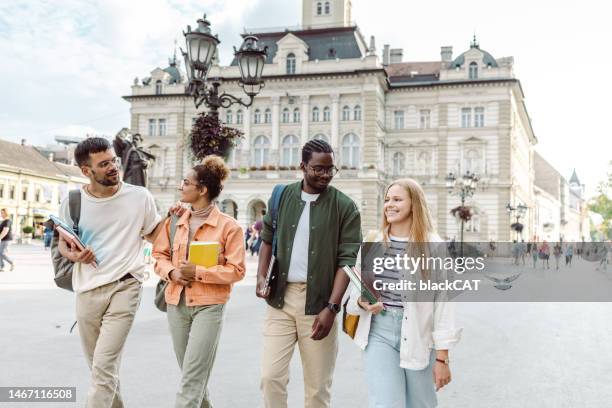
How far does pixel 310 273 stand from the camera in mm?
Answer: 4105

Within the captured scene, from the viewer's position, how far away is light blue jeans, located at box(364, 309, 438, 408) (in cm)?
359

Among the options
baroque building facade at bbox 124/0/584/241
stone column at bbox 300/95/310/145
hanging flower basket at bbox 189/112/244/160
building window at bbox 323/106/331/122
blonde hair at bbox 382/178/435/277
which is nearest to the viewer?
blonde hair at bbox 382/178/435/277

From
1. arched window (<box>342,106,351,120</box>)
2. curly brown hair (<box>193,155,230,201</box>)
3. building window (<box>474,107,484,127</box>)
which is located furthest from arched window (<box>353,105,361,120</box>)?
curly brown hair (<box>193,155,230,201</box>)

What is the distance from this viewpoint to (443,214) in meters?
45.8

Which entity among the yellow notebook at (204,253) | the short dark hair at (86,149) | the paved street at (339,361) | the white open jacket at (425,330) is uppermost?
the short dark hair at (86,149)

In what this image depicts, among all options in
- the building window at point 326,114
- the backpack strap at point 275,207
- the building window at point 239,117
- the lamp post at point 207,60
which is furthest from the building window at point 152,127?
the backpack strap at point 275,207

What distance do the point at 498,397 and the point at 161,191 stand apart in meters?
47.4

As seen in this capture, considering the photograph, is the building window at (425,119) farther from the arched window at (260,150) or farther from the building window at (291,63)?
the arched window at (260,150)

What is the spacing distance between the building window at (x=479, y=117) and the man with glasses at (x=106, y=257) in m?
44.3

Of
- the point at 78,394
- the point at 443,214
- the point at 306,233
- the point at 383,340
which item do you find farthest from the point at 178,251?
the point at 443,214

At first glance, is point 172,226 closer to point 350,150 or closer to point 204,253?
point 204,253

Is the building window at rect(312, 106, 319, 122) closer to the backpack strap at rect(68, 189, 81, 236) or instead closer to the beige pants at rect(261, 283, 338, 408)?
the backpack strap at rect(68, 189, 81, 236)

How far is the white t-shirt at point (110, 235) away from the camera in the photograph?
14.0 ft

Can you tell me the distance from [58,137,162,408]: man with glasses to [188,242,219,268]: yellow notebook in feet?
1.67
